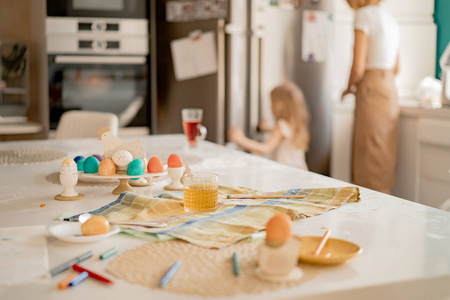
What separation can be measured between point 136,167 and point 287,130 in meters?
2.24

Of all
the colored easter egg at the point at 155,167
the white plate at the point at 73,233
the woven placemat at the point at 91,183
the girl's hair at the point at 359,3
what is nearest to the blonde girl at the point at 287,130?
the girl's hair at the point at 359,3

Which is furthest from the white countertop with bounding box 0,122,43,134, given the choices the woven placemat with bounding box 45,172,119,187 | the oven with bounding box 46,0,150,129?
the woven placemat with bounding box 45,172,119,187

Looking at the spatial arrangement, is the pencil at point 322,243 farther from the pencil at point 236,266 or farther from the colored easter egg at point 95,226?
the colored easter egg at point 95,226

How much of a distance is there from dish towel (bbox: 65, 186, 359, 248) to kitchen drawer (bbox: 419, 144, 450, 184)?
7.11ft

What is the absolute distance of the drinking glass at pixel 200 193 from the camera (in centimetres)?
124

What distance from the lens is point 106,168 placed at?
1.42m

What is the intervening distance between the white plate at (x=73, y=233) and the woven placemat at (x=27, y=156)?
951 millimetres

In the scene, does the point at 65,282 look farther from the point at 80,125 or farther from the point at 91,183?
the point at 80,125

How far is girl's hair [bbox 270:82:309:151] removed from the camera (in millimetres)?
3596

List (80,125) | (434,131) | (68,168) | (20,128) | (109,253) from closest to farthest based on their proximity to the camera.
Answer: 1. (109,253)
2. (68,168)
3. (80,125)
4. (434,131)
5. (20,128)

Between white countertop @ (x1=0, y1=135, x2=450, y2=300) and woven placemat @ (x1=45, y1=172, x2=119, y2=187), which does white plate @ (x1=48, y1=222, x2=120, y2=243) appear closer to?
white countertop @ (x1=0, y1=135, x2=450, y2=300)

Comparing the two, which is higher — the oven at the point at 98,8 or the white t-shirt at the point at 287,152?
the oven at the point at 98,8

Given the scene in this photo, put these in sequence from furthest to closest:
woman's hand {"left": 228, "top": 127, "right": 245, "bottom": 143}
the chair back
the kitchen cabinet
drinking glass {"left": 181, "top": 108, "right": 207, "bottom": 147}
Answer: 1. the kitchen cabinet
2. woman's hand {"left": 228, "top": 127, "right": 245, "bottom": 143}
3. the chair back
4. drinking glass {"left": 181, "top": 108, "right": 207, "bottom": 147}

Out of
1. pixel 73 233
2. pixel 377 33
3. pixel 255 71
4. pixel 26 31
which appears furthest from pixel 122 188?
pixel 26 31
